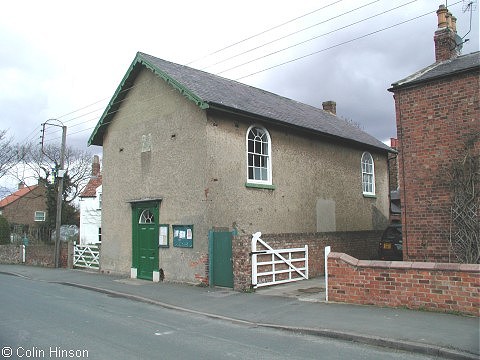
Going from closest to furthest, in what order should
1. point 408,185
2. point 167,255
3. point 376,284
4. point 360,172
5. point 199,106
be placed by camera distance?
point 376,284
point 408,185
point 199,106
point 167,255
point 360,172

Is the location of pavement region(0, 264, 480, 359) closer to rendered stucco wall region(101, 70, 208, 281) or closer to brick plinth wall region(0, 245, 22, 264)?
rendered stucco wall region(101, 70, 208, 281)

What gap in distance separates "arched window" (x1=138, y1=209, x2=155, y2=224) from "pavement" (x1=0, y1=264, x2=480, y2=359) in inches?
94.9

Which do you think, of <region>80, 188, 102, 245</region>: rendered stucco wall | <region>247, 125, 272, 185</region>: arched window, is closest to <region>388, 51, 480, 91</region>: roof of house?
<region>247, 125, 272, 185</region>: arched window

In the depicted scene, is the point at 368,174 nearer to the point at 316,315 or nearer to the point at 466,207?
the point at 466,207

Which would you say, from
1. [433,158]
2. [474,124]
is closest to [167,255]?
[433,158]

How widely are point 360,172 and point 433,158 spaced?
29.9ft

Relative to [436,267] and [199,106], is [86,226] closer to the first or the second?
[199,106]

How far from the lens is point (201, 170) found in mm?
13992

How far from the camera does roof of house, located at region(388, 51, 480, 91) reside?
35.9ft

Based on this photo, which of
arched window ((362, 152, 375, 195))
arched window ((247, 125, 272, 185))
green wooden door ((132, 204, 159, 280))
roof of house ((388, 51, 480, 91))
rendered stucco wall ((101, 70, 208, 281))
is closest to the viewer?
roof of house ((388, 51, 480, 91))

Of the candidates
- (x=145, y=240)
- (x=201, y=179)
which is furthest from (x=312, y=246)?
(x=145, y=240)

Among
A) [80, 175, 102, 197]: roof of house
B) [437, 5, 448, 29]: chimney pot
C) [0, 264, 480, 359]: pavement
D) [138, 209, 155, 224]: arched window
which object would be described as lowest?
[0, 264, 480, 359]: pavement

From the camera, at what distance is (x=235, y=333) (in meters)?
8.06

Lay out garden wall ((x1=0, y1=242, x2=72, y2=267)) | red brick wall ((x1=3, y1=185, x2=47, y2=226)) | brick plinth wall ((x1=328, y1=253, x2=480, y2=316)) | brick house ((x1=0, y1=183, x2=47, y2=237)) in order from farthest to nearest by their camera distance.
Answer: red brick wall ((x1=3, y1=185, x2=47, y2=226)) < brick house ((x1=0, y1=183, x2=47, y2=237)) < garden wall ((x1=0, y1=242, x2=72, y2=267)) < brick plinth wall ((x1=328, y1=253, x2=480, y2=316))
